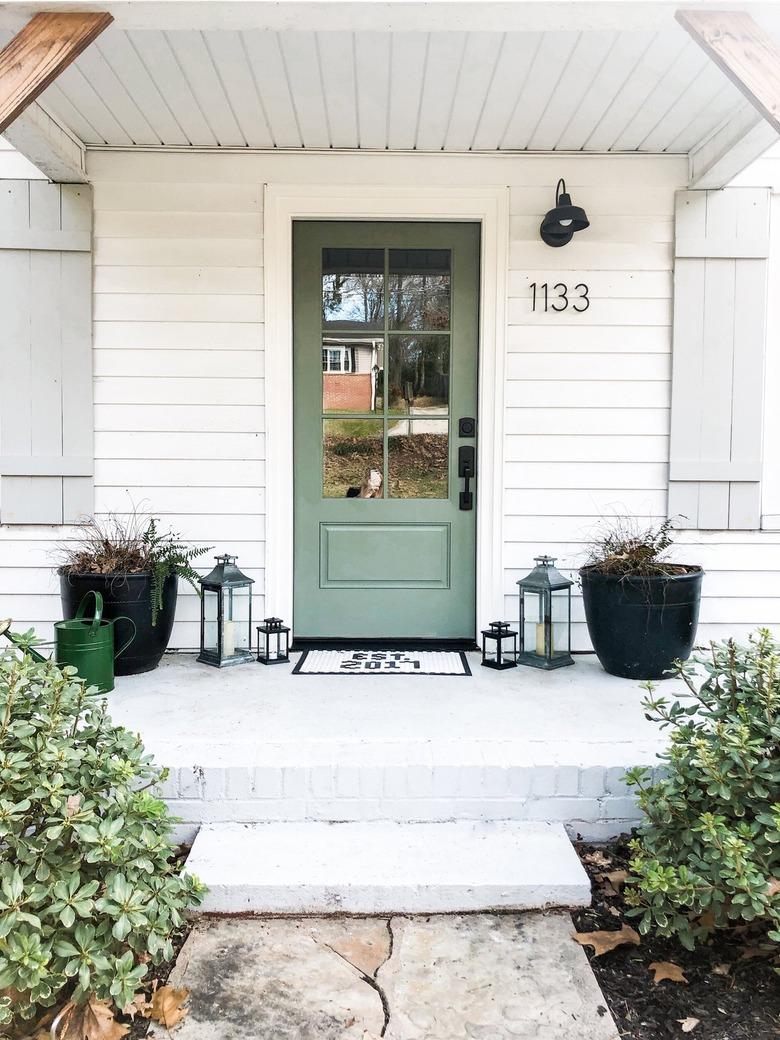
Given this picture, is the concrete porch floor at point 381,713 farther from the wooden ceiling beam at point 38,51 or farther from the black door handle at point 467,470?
the wooden ceiling beam at point 38,51

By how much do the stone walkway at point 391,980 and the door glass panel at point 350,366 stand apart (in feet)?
7.32

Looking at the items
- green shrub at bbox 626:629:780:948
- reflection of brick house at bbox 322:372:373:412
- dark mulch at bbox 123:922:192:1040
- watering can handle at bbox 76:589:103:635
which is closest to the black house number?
reflection of brick house at bbox 322:372:373:412

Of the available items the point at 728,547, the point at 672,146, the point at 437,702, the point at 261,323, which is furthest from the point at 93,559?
the point at 672,146

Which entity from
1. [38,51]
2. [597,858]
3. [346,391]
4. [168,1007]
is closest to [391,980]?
[168,1007]

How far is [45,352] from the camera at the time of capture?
3.32m

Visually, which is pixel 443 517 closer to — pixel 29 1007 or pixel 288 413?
pixel 288 413

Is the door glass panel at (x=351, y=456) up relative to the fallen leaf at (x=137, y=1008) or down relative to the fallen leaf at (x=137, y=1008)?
up

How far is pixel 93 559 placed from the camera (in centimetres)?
306

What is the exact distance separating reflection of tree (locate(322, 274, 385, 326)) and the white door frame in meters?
0.19

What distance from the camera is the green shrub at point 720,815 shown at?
1661 mm

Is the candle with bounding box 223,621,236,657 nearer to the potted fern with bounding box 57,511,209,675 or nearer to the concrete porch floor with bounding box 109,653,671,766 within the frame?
the concrete porch floor with bounding box 109,653,671,766

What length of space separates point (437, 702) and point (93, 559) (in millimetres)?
1509

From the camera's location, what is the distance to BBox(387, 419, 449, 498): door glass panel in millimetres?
3480

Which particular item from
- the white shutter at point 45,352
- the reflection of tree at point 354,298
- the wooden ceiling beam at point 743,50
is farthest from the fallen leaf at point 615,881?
the white shutter at point 45,352
